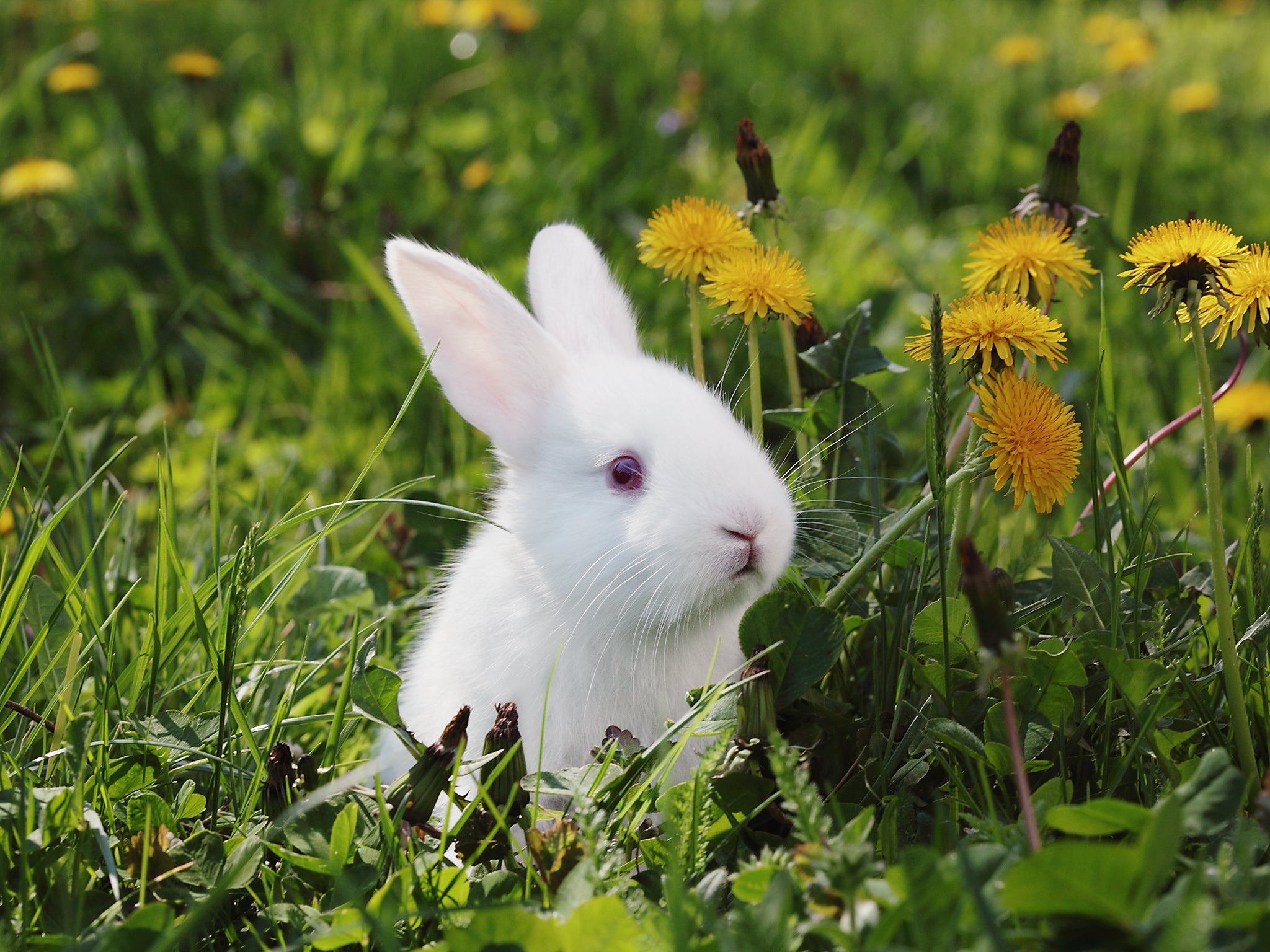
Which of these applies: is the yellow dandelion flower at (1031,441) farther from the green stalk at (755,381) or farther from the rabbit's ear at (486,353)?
the rabbit's ear at (486,353)

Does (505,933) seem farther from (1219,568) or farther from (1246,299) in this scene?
(1246,299)

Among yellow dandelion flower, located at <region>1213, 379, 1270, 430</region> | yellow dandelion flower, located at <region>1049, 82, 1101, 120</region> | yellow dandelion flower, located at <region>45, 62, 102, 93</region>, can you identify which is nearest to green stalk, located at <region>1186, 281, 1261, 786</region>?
yellow dandelion flower, located at <region>1213, 379, 1270, 430</region>

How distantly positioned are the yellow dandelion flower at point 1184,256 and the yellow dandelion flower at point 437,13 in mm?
4856

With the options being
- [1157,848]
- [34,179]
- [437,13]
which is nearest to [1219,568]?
[1157,848]

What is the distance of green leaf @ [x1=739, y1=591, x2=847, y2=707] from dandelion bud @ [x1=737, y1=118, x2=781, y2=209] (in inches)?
32.7

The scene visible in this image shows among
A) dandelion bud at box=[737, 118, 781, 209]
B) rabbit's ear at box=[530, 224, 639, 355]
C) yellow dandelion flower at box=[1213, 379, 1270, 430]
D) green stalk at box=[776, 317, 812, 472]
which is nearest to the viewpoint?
dandelion bud at box=[737, 118, 781, 209]

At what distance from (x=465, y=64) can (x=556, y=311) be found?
354cm

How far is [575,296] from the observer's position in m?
2.70

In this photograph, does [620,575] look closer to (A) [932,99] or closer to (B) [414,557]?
(B) [414,557]

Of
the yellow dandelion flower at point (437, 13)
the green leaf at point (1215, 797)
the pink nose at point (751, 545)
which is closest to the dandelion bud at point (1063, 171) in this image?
the pink nose at point (751, 545)

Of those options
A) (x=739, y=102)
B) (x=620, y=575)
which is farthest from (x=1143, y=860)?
(x=739, y=102)

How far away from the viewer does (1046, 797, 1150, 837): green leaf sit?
1363mm

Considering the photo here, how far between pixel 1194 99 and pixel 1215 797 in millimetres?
5103

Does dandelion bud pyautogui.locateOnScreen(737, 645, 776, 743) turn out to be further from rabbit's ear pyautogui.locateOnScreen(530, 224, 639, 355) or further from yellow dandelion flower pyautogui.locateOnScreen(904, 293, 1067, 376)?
rabbit's ear pyautogui.locateOnScreen(530, 224, 639, 355)
